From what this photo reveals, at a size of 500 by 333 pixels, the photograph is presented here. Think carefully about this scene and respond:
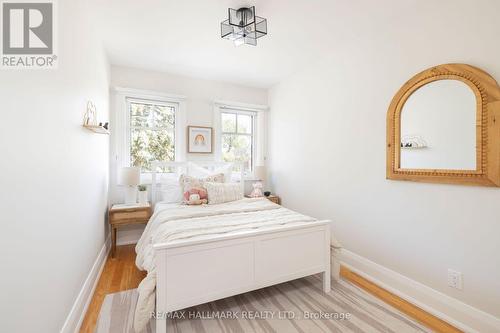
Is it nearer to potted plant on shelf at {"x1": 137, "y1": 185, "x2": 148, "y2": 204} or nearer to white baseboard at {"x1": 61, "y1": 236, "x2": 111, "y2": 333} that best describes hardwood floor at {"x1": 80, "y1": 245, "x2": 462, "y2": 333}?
white baseboard at {"x1": 61, "y1": 236, "x2": 111, "y2": 333}

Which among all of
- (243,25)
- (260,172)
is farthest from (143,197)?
(243,25)

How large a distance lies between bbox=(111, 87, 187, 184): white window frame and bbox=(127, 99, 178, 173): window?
0.06 metres

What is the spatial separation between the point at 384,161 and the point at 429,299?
124cm

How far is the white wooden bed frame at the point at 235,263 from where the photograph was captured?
1.58 m

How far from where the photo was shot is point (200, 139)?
3.84 meters

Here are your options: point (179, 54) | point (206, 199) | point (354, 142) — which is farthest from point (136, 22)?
point (354, 142)

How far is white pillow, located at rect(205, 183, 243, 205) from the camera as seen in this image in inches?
118

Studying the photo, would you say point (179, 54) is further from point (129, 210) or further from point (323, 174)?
point (323, 174)

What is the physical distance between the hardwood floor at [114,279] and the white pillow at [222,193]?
1142mm

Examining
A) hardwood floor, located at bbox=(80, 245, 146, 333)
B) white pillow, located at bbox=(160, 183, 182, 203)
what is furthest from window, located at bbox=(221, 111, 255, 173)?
hardwood floor, located at bbox=(80, 245, 146, 333)

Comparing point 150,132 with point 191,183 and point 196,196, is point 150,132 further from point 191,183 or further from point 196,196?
point 196,196

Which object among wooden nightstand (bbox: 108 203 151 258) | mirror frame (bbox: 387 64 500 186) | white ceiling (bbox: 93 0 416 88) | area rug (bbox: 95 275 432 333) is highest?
white ceiling (bbox: 93 0 416 88)

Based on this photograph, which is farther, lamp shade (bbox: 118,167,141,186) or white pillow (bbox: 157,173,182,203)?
white pillow (bbox: 157,173,182,203)

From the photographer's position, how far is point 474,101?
1.69 metres
